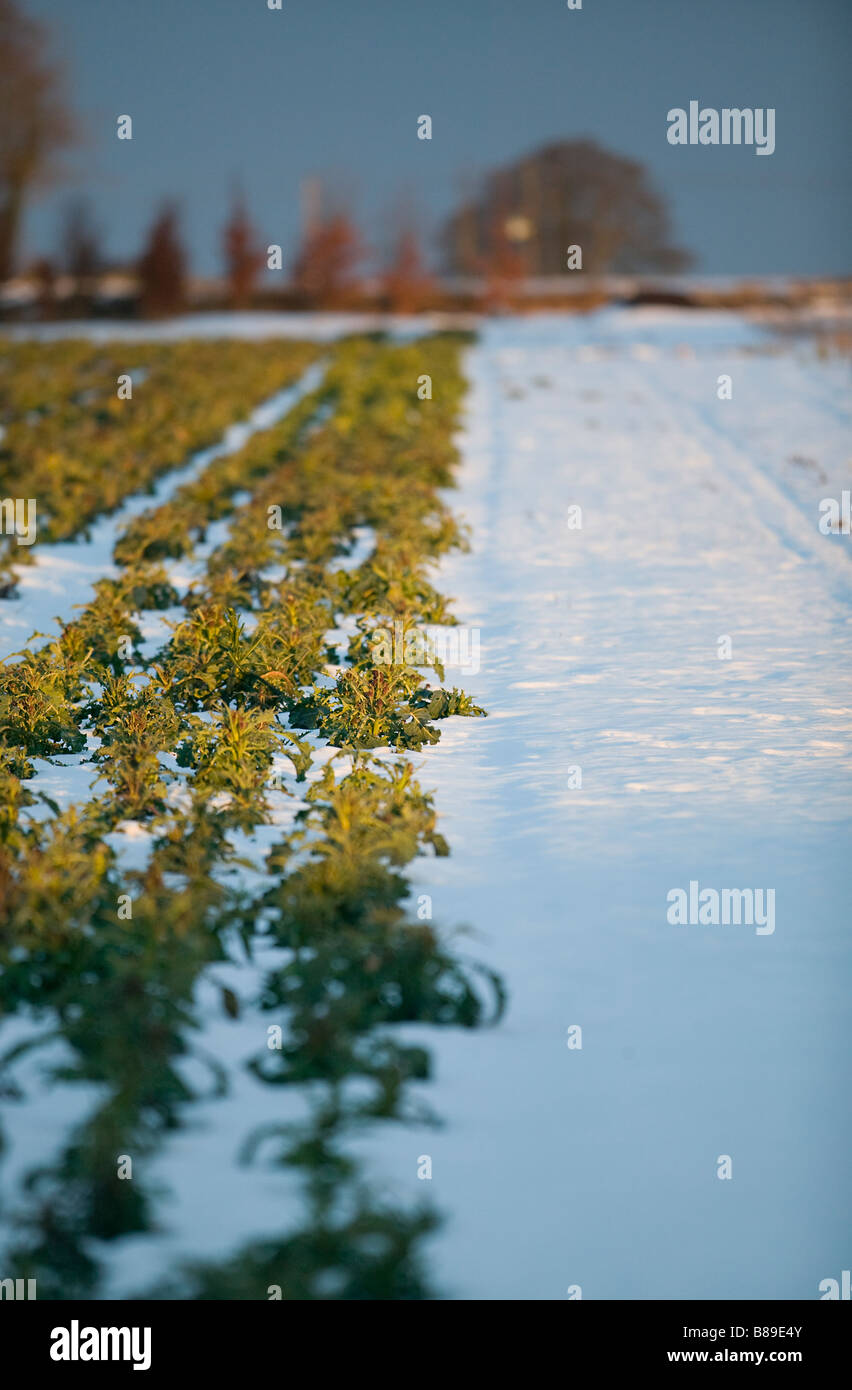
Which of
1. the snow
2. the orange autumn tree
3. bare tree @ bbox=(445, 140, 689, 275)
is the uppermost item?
bare tree @ bbox=(445, 140, 689, 275)

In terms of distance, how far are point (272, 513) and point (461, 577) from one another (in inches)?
95.7

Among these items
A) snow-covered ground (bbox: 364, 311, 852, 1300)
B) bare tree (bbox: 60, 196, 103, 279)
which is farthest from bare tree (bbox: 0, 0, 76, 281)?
snow-covered ground (bbox: 364, 311, 852, 1300)

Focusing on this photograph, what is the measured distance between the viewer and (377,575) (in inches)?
379

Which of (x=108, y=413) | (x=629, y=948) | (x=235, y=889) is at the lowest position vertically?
(x=629, y=948)

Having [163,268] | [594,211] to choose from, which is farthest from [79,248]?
[594,211]

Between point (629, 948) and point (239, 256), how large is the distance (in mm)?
57434

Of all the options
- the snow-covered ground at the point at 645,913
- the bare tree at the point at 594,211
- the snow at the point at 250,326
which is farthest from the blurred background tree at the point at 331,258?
the snow-covered ground at the point at 645,913

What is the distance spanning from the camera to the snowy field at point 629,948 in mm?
3465

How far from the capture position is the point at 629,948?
15.6ft

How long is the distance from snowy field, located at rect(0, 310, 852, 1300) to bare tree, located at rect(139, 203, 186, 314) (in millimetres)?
45923

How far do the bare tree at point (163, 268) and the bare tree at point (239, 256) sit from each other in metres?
3.23

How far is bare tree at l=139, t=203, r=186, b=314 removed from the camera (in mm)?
53156

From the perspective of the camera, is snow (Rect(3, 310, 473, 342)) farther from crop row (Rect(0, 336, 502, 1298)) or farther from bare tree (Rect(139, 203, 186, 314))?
crop row (Rect(0, 336, 502, 1298))

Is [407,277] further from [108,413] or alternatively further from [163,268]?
[108,413]
